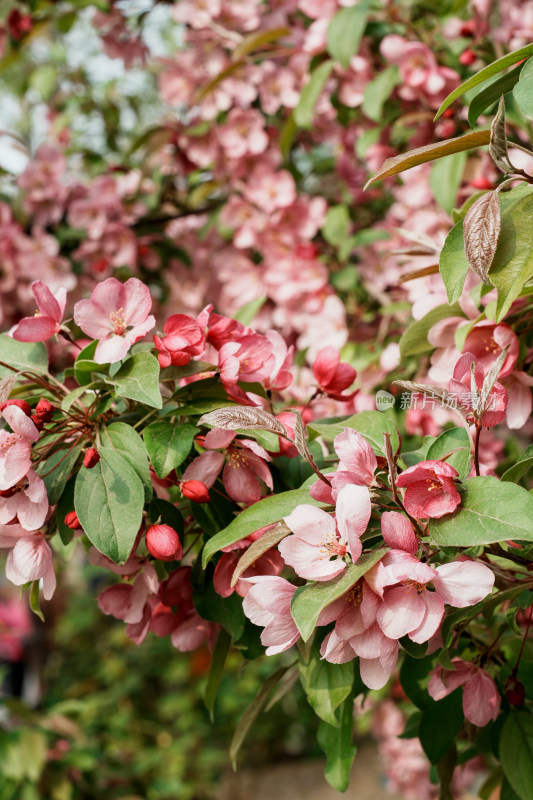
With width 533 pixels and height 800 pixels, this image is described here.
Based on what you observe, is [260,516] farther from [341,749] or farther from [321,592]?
[341,749]

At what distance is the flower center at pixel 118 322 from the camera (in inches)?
30.3

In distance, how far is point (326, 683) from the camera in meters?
0.74

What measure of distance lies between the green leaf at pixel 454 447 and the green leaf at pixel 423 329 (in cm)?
21

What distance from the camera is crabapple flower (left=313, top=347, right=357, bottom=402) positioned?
887 mm

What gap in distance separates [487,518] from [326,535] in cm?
13

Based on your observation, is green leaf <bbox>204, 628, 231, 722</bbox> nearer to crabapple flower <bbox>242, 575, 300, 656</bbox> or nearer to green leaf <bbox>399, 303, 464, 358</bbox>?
crabapple flower <bbox>242, 575, 300, 656</bbox>

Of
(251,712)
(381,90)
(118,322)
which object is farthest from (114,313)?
(381,90)

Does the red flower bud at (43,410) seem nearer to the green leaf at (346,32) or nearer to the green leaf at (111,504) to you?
the green leaf at (111,504)

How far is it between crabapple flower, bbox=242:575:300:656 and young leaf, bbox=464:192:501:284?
31cm

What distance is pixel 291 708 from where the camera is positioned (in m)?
4.87

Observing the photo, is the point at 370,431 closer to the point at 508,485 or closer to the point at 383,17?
the point at 508,485

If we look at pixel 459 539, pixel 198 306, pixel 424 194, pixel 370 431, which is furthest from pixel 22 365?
pixel 198 306

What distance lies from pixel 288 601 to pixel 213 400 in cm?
23

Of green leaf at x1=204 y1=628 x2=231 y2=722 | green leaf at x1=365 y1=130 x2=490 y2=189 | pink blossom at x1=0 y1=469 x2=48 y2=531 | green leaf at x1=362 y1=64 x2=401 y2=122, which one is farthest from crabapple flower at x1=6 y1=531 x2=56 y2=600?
green leaf at x1=362 y1=64 x2=401 y2=122
